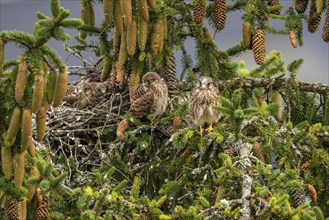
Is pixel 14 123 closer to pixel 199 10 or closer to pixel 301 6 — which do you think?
pixel 199 10

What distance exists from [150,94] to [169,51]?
45 centimetres

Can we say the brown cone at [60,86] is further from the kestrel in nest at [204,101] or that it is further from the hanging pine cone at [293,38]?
the hanging pine cone at [293,38]

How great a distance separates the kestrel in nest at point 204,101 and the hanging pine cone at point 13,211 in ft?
8.58

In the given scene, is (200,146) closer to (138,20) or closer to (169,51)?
(138,20)

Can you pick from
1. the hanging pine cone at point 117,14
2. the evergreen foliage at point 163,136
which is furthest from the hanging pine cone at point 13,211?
the hanging pine cone at point 117,14

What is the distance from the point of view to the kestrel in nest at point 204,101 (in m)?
7.21

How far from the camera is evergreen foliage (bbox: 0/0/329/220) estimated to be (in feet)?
15.2

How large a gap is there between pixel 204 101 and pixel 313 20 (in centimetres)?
108

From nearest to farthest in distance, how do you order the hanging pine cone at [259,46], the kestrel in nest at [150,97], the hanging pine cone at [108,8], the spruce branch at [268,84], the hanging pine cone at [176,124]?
the hanging pine cone at [108,8]
the hanging pine cone at [259,46]
the hanging pine cone at [176,124]
the kestrel in nest at [150,97]
the spruce branch at [268,84]

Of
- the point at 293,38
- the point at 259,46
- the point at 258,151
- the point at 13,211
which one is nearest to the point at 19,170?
the point at 13,211

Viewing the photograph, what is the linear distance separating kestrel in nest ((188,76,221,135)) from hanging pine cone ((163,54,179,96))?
22.0 inches

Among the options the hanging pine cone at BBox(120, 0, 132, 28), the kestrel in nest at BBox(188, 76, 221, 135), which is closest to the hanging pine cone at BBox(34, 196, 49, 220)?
the hanging pine cone at BBox(120, 0, 132, 28)

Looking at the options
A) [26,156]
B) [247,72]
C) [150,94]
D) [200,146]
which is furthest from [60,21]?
[247,72]

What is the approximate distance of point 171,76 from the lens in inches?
324
